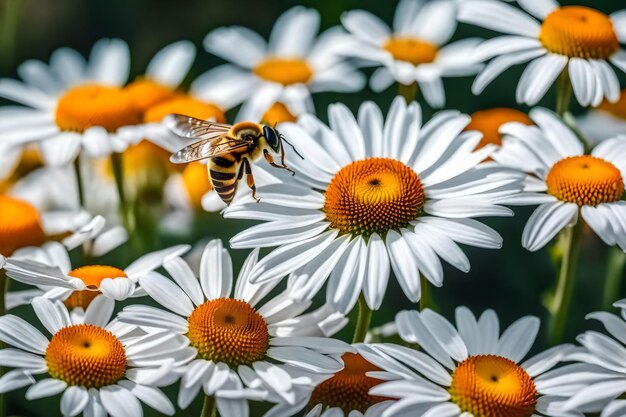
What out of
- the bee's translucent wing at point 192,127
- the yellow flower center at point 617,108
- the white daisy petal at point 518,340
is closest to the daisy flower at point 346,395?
the white daisy petal at point 518,340

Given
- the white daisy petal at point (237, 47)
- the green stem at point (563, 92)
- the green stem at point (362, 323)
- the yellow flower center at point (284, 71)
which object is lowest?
the green stem at point (362, 323)

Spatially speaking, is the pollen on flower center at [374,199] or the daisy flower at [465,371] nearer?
the daisy flower at [465,371]

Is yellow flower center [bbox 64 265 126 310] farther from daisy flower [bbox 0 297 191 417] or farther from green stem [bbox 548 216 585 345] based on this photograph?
green stem [bbox 548 216 585 345]

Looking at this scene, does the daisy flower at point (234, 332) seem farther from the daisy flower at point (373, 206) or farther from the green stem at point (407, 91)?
the green stem at point (407, 91)

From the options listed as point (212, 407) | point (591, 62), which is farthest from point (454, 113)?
point (212, 407)

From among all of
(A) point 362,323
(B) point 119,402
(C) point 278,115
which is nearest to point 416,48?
(C) point 278,115

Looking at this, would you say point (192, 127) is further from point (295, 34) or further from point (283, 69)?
point (295, 34)

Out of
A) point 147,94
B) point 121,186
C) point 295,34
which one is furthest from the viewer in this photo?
point 295,34
